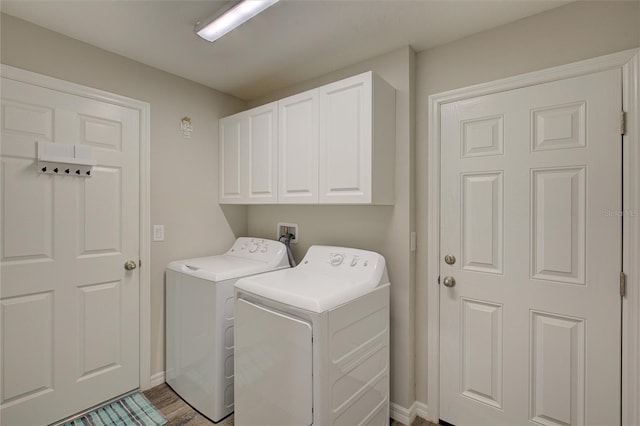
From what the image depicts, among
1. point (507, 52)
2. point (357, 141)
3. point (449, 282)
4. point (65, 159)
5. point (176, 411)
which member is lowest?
point (176, 411)

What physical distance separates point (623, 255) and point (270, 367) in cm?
177

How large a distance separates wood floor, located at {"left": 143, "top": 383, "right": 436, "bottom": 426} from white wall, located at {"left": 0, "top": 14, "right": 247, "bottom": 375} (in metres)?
0.16

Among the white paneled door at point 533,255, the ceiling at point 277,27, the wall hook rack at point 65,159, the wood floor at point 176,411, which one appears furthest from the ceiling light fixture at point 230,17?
the wood floor at point 176,411

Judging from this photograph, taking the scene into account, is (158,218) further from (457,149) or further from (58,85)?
(457,149)

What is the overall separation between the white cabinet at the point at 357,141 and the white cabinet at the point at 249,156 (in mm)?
475

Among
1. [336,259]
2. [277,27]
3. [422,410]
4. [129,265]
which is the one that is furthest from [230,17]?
[422,410]

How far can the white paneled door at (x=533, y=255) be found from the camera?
1.44 meters

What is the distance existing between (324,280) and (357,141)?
842 mm

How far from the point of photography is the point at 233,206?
2.83 m

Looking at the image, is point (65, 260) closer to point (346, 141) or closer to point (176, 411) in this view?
point (176, 411)

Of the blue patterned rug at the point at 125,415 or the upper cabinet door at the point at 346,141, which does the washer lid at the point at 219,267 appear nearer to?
the upper cabinet door at the point at 346,141

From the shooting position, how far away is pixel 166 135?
2340 millimetres

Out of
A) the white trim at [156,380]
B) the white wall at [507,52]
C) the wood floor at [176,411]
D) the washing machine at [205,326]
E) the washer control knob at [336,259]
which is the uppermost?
the white wall at [507,52]

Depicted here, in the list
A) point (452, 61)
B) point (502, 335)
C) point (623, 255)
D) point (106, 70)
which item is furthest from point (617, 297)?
point (106, 70)
